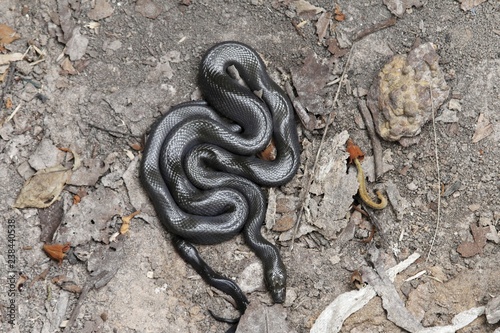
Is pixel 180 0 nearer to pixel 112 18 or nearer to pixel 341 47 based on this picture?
pixel 112 18

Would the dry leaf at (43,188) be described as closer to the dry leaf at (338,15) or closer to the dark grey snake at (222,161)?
the dark grey snake at (222,161)

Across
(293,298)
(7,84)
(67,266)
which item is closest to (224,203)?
(293,298)

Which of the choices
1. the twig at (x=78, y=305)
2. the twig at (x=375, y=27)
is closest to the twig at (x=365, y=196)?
the twig at (x=375, y=27)

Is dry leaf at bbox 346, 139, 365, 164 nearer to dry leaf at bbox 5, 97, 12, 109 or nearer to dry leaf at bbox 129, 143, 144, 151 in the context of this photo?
dry leaf at bbox 129, 143, 144, 151

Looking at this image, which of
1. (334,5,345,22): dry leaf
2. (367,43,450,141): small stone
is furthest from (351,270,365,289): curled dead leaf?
(334,5,345,22): dry leaf

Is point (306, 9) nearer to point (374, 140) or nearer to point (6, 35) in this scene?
point (374, 140)

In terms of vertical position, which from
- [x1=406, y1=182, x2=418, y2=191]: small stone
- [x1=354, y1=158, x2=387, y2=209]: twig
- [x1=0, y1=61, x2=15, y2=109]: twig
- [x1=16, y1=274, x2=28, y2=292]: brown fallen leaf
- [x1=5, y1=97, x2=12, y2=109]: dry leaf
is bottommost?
[x1=16, y1=274, x2=28, y2=292]: brown fallen leaf
